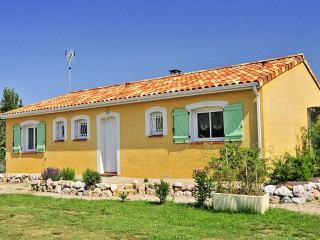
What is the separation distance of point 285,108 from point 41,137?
426 inches

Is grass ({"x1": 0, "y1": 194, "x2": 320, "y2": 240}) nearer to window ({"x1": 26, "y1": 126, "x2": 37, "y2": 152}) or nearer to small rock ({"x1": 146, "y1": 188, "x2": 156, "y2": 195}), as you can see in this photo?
small rock ({"x1": 146, "y1": 188, "x2": 156, "y2": 195})

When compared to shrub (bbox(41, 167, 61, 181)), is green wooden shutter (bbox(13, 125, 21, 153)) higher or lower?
higher

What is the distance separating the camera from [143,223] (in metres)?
7.12

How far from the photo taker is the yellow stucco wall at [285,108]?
11143mm

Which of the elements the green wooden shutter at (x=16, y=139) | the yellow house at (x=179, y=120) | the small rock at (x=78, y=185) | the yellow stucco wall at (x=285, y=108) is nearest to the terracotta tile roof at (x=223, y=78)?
the yellow house at (x=179, y=120)

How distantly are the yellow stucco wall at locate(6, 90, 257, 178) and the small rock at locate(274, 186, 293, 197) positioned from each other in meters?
2.01

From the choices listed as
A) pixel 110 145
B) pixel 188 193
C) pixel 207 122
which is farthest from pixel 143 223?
pixel 110 145

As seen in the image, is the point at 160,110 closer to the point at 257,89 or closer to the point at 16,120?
the point at 257,89

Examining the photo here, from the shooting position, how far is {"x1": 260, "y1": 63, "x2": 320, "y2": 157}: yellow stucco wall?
1114 centimetres

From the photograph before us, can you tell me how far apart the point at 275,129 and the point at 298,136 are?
219cm

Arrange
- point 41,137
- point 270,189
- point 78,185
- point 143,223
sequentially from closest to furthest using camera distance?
1. point 143,223
2. point 270,189
3. point 78,185
4. point 41,137

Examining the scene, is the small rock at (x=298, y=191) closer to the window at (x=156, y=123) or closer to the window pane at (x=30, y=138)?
the window at (x=156, y=123)

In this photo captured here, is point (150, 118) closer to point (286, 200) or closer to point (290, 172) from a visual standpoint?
point (290, 172)

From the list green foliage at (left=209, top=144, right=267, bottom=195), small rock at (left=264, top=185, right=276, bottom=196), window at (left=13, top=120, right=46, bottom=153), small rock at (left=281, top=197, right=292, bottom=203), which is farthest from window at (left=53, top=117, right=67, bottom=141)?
small rock at (left=281, top=197, right=292, bottom=203)
